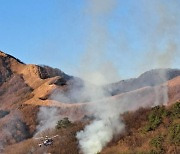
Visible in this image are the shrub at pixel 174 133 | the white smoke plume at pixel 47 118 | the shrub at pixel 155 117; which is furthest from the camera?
the white smoke plume at pixel 47 118

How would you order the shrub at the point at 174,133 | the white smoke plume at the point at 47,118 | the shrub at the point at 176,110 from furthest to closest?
the white smoke plume at the point at 47,118
the shrub at the point at 176,110
the shrub at the point at 174,133

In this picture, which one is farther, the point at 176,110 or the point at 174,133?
the point at 176,110

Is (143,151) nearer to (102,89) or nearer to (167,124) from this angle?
(167,124)

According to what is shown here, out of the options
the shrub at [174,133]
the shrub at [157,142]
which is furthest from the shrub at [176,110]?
the shrub at [157,142]

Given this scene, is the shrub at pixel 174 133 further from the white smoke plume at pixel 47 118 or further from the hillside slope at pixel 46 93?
the white smoke plume at pixel 47 118

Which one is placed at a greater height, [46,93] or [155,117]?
[46,93]

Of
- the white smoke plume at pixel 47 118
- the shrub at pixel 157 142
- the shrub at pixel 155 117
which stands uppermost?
the white smoke plume at pixel 47 118

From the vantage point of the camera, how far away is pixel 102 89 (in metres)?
68.7

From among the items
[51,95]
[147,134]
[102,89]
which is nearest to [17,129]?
[51,95]

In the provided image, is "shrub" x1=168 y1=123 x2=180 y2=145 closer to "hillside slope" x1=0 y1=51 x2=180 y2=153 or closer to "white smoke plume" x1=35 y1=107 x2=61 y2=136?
"hillside slope" x1=0 y1=51 x2=180 y2=153

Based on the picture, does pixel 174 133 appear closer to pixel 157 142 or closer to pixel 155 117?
pixel 157 142

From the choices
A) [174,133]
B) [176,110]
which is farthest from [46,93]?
[174,133]

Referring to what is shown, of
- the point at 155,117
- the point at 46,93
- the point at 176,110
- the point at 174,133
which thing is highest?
the point at 46,93

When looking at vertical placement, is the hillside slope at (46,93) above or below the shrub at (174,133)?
above
